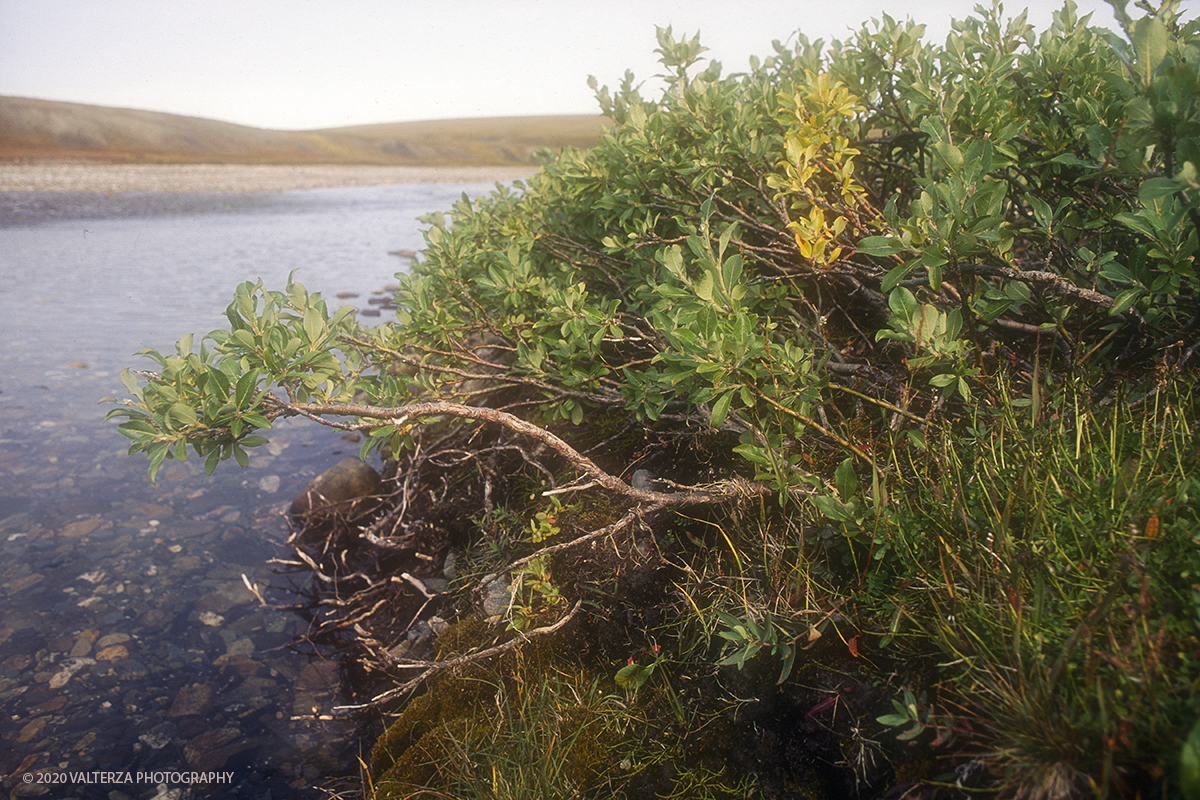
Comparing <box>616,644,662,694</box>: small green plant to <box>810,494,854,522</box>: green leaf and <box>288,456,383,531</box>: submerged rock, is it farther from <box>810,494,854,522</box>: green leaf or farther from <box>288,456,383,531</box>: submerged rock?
<box>288,456,383,531</box>: submerged rock

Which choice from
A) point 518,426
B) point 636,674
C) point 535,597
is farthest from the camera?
point 535,597

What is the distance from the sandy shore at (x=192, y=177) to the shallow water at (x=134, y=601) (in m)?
30.3

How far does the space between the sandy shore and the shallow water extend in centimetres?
3025

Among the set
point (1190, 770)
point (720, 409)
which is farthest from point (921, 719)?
point (720, 409)

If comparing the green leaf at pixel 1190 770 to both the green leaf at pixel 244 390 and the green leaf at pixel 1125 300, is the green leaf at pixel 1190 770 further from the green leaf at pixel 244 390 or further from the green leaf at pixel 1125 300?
the green leaf at pixel 244 390

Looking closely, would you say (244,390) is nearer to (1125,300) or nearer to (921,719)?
(921,719)

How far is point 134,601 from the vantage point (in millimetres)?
5133

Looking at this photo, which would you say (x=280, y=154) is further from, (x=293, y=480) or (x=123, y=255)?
(x=293, y=480)

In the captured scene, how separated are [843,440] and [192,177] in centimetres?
5273

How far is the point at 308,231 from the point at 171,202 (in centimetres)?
1193

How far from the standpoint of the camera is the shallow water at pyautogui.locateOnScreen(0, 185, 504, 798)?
3783 millimetres

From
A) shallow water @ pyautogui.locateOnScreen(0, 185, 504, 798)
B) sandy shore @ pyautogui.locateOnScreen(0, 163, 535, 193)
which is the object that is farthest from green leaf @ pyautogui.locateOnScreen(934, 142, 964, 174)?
sandy shore @ pyautogui.locateOnScreen(0, 163, 535, 193)

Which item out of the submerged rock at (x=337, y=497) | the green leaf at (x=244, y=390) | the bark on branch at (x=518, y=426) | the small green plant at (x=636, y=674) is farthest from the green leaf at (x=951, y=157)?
the submerged rock at (x=337, y=497)

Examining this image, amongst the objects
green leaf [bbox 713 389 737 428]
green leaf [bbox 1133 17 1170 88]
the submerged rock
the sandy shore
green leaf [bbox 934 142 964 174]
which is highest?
the sandy shore
